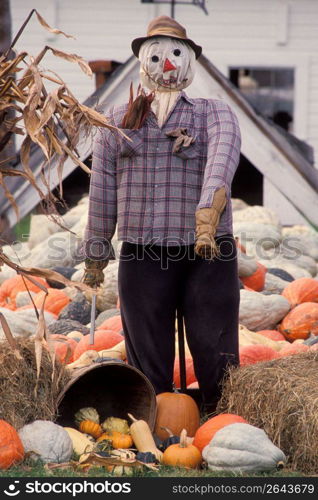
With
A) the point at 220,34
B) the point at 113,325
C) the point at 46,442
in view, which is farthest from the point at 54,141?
the point at 220,34

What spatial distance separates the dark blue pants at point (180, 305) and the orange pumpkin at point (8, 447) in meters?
0.99

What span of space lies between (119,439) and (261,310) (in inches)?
102

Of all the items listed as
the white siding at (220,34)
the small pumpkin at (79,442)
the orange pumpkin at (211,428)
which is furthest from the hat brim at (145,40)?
the white siding at (220,34)

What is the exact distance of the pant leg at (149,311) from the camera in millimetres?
4820

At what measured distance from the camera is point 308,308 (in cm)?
695

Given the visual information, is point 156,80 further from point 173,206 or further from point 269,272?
point 269,272

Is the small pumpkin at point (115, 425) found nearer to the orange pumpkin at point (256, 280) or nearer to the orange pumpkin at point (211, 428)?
the orange pumpkin at point (211, 428)

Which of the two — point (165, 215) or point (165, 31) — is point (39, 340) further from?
point (165, 31)

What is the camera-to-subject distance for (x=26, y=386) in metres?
4.43

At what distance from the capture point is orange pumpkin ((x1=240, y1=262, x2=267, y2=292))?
7.44 metres

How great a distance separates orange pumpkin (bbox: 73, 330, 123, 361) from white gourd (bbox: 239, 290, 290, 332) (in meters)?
1.12

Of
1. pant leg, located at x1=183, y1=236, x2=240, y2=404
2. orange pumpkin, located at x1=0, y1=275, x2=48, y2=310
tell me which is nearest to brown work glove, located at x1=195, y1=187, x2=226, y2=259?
pant leg, located at x1=183, y1=236, x2=240, y2=404

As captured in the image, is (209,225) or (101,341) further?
(101,341)
